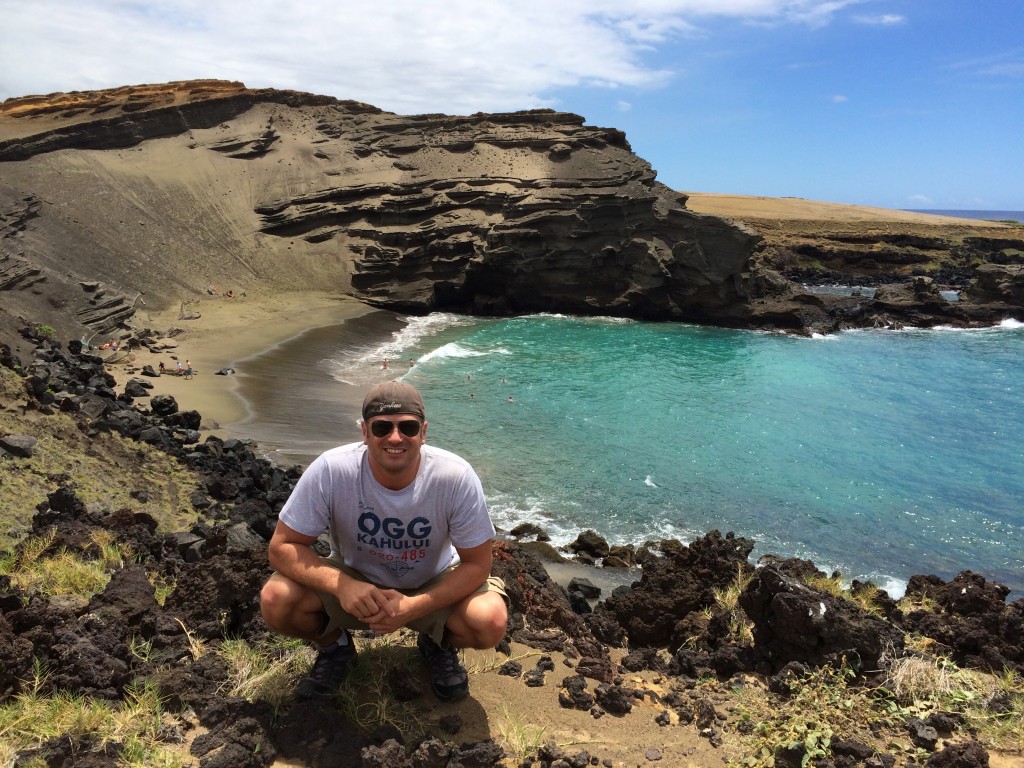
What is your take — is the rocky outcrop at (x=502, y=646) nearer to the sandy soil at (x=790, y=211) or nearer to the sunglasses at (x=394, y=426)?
the sunglasses at (x=394, y=426)

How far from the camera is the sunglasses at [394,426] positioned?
417cm

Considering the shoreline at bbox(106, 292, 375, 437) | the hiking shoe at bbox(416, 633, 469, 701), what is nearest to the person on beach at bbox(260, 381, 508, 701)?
the hiking shoe at bbox(416, 633, 469, 701)

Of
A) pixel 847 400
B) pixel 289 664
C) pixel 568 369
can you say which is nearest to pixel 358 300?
pixel 568 369

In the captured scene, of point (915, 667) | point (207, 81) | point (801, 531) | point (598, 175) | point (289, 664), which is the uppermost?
point (207, 81)

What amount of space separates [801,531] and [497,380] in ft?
45.3

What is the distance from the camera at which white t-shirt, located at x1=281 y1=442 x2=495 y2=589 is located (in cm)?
431

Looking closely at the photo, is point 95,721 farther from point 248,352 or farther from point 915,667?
point 248,352

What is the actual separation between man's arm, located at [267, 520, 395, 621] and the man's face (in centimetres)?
68

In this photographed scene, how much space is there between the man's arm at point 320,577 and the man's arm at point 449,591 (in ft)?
0.28

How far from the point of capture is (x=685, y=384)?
2806cm

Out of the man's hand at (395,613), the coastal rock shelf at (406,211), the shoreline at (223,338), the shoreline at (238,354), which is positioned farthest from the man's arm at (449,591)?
the coastal rock shelf at (406,211)

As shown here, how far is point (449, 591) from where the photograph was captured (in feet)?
14.2

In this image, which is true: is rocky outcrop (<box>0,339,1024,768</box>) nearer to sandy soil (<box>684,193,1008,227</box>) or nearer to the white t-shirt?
the white t-shirt

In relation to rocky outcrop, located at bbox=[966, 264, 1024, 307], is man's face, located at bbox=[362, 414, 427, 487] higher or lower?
lower
